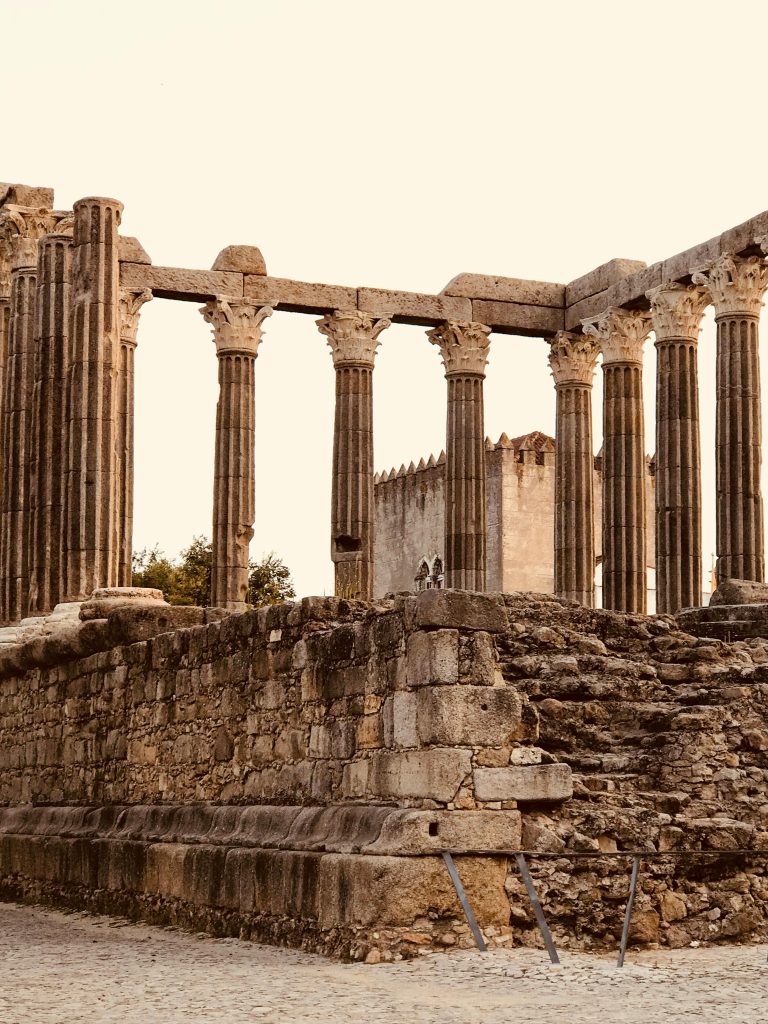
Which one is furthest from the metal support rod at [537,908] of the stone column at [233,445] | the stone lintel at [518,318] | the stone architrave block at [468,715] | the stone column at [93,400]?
the stone lintel at [518,318]

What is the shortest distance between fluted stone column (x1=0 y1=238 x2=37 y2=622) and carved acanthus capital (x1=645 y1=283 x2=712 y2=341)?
28.2 ft

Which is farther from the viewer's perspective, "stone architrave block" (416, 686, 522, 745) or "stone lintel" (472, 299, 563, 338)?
"stone lintel" (472, 299, 563, 338)

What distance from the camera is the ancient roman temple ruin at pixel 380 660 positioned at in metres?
11.2

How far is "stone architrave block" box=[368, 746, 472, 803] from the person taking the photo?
1118 cm

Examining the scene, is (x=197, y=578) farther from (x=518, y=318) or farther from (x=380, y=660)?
(x=380, y=660)

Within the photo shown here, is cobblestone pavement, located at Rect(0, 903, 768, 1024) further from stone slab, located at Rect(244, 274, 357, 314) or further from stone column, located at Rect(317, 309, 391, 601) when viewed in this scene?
stone slab, located at Rect(244, 274, 357, 314)

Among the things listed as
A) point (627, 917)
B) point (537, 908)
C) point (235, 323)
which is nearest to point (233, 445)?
point (235, 323)

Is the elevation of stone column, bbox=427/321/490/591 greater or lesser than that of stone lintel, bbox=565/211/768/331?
lesser

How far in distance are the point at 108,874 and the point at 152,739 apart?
44.7 inches

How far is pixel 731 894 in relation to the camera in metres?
11.3

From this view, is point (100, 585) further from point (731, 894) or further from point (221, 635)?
point (731, 894)

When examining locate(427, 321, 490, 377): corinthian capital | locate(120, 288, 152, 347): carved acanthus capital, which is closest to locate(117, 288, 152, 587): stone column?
locate(120, 288, 152, 347): carved acanthus capital

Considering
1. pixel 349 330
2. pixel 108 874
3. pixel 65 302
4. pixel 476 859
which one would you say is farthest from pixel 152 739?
pixel 349 330

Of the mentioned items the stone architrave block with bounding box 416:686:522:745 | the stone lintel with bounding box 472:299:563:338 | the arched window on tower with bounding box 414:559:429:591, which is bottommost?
the stone architrave block with bounding box 416:686:522:745
